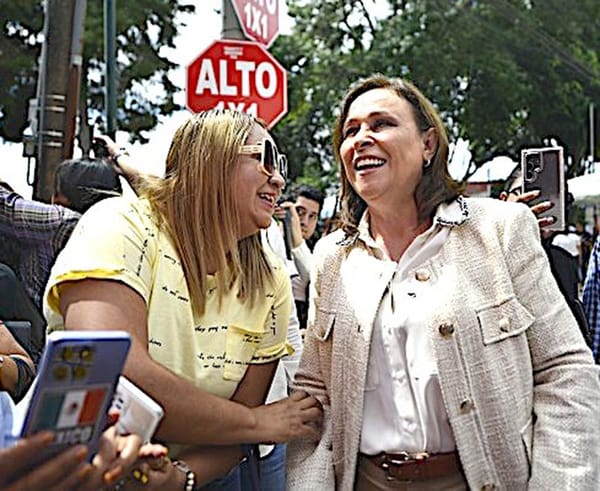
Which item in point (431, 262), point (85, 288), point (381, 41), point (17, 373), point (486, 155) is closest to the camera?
point (85, 288)

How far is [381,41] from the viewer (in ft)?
74.6

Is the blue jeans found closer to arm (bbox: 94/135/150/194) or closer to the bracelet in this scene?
the bracelet

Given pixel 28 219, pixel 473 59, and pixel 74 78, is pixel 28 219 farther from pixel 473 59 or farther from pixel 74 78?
pixel 473 59

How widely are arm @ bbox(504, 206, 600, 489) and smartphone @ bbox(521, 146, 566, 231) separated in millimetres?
1239

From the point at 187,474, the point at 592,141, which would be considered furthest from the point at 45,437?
the point at 592,141

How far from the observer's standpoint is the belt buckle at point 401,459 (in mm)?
2455

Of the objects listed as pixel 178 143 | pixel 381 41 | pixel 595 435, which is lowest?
pixel 595 435

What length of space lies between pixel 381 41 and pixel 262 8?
17.2 m

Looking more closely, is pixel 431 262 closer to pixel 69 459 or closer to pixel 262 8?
pixel 69 459

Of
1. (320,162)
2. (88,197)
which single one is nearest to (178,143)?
(88,197)

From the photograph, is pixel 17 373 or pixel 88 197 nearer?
pixel 17 373

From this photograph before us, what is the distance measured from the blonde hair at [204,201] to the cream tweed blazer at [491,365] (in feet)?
1.13

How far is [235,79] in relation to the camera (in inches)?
234

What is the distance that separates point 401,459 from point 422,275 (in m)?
0.50
